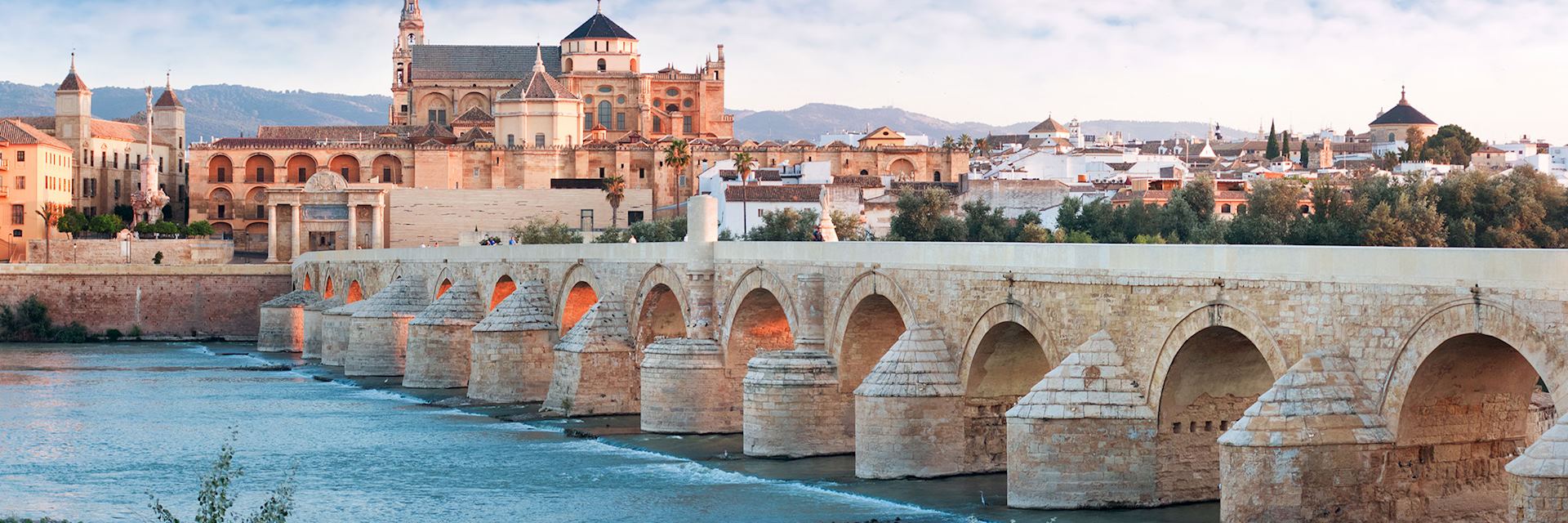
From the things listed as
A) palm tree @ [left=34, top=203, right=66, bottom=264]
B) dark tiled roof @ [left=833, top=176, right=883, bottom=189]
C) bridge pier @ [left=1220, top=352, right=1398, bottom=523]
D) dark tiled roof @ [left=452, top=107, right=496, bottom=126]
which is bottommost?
bridge pier @ [left=1220, top=352, right=1398, bottom=523]

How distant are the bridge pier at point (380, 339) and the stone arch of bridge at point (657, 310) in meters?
10.7

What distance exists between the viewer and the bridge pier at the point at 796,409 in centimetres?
2358

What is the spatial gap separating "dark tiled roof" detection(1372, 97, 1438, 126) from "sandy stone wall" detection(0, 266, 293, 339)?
252 ft

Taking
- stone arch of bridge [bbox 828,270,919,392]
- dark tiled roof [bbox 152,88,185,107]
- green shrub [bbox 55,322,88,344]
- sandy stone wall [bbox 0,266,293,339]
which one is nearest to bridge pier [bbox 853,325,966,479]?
stone arch of bridge [bbox 828,270,919,392]

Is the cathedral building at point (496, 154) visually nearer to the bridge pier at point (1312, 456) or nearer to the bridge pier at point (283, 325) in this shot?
the bridge pier at point (283, 325)

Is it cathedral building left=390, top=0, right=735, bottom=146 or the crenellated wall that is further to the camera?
cathedral building left=390, top=0, right=735, bottom=146

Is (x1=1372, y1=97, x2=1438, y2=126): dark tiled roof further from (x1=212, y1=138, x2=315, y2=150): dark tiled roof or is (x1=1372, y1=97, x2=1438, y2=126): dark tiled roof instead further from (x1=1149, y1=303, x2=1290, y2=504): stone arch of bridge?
(x1=1149, y1=303, x2=1290, y2=504): stone arch of bridge

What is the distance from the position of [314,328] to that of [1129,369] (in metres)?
35.0

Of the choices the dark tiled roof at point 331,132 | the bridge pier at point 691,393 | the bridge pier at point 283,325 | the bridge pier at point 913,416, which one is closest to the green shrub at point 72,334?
the bridge pier at point 283,325

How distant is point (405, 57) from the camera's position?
102562mm

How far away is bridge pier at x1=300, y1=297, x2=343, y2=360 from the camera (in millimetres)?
49250

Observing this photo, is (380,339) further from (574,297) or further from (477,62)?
(477,62)

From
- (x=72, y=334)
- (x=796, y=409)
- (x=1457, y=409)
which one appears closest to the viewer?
(x=1457, y=409)

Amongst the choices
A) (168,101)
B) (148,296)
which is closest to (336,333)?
(148,296)
